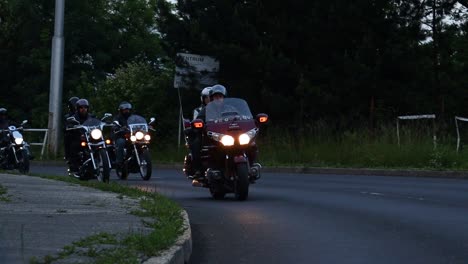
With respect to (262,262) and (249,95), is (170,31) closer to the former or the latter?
A: (249,95)

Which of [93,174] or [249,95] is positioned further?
[249,95]

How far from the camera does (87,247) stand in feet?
28.7

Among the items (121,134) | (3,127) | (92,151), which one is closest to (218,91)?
(92,151)

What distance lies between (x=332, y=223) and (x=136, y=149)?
34.6ft

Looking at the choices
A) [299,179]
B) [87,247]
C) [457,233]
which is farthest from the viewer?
[299,179]

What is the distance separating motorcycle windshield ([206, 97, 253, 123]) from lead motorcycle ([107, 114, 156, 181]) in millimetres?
5930

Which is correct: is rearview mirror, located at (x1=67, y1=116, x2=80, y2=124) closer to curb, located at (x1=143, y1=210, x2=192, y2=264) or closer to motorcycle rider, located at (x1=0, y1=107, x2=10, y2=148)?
motorcycle rider, located at (x1=0, y1=107, x2=10, y2=148)

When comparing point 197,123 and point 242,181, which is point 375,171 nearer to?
point 197,123

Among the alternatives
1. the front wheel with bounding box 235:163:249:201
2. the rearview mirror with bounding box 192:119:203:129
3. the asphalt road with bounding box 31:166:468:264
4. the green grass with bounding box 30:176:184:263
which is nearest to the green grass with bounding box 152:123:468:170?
the asphalt road with bounding box 31:166:468:264

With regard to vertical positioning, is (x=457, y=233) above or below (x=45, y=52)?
below

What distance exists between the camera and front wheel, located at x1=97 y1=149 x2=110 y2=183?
64.9 feet

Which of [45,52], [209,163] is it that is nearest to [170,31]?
[45,52]

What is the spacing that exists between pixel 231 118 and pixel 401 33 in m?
24.1

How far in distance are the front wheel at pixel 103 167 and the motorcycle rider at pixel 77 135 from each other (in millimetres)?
699
